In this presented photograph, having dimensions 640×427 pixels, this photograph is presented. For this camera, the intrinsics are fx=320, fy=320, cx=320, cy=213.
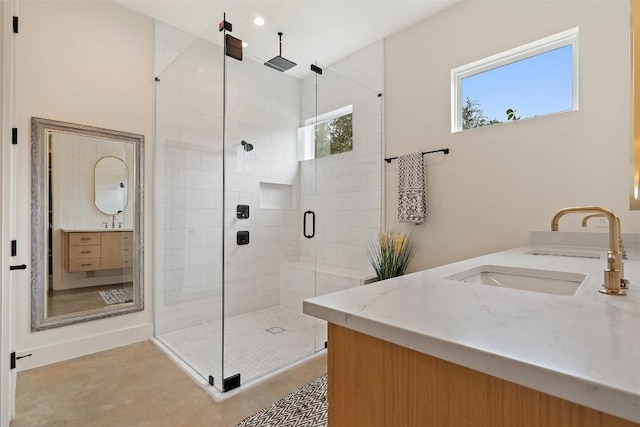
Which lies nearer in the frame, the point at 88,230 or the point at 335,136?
the point at 88,230

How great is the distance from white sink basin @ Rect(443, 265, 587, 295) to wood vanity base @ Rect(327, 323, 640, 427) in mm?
527

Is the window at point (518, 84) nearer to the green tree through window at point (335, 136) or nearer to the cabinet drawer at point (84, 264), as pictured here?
the green tree through window at point (335, 136)

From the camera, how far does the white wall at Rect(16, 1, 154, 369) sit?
2.28 m

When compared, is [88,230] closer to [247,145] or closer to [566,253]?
[247,145]

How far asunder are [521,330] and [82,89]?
321cm

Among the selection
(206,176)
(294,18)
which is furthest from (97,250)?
(294,18)

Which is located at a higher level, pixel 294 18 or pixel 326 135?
pixel 294 18

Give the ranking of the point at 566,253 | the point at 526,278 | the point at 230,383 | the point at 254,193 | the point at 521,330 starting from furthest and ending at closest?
1. the point at 254,193
2. the point at 230,383
3. the point at 566,253
4. the point at 526,278
5. the point at 521,330

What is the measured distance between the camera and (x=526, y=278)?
1.28m

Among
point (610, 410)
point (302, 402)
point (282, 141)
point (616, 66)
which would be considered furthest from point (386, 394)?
point (282, 141)

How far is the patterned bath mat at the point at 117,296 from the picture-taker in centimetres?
267

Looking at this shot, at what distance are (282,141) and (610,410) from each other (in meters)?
3.42

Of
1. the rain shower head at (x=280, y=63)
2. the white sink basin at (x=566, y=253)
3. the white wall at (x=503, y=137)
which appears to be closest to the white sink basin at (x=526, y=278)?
the white sink basin at (x=566, y=253)

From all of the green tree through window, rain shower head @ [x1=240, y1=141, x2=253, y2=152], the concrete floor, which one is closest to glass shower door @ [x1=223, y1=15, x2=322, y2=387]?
rain shower head @ [x1=240, y1=141, x2=253, y2=152]
